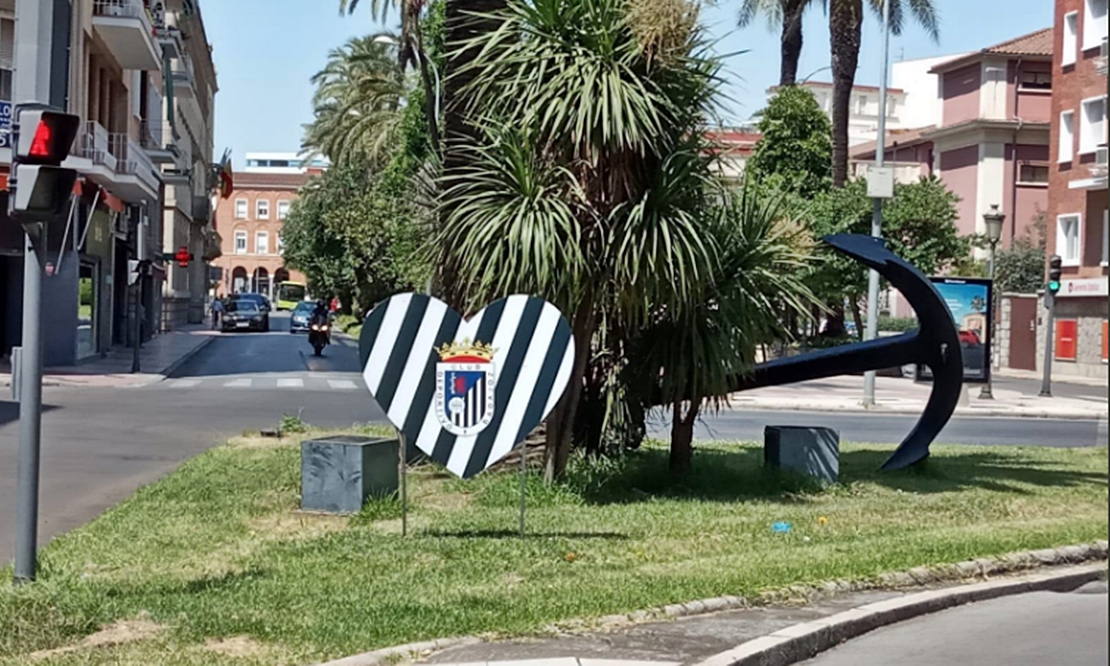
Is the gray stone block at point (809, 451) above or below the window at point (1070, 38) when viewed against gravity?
below

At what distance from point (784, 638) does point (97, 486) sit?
26.3ft

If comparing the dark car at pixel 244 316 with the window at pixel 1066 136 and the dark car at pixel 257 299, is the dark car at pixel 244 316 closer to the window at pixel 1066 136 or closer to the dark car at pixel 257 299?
the dark car at pixel 257 299

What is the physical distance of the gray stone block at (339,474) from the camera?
1084 centimetres

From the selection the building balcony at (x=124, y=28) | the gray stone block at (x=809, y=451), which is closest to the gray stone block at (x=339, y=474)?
the gray stone block at (x=809, y=451)

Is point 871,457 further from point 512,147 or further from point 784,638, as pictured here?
point 784,638

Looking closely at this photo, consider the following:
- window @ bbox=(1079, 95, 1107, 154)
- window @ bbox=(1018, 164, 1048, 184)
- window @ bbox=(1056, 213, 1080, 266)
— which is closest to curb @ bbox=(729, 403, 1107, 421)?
window @ bbox=(1079, 95, 1107, 154)

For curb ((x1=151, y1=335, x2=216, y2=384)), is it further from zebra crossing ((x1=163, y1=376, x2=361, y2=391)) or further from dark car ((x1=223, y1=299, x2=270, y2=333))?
dark car ((x1=223, y1=299, x2=270, y2=333))

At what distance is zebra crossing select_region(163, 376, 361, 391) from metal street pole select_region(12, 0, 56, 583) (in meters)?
20.4

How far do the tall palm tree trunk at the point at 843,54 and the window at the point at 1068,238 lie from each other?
9.30 metres

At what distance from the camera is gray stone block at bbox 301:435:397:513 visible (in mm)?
10844

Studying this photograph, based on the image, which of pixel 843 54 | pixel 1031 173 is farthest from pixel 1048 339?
pixel 1031 173

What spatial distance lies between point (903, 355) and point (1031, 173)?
46804mm

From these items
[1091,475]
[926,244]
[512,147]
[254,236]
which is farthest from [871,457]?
[254,236]

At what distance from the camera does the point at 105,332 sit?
39594 millimetres
